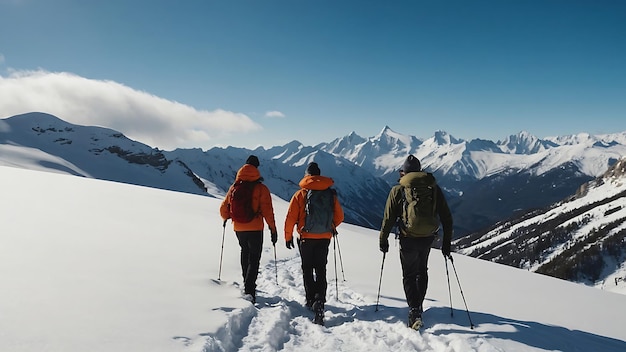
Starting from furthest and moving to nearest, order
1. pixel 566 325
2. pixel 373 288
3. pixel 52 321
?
pixel 373 288 < pixel 566 325 < pixel 52 321

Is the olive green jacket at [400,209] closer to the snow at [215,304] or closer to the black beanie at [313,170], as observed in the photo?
the black beanie at [313,170]

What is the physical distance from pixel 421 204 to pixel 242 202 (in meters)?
4.07

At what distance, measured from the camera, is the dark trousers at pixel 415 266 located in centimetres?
745

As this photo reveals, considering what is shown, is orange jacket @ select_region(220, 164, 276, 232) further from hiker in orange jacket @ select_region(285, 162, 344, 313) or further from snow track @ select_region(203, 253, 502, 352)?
snow track @ select_region(203, 253, 502, 352)

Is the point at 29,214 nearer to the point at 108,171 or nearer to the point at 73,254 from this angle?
the point at 73,254

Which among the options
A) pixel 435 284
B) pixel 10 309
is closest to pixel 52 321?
pixel 10 309

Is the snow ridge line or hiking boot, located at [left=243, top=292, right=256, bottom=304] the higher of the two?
hiking boot, located at [left=243, top=292, right=256, bottom=304]

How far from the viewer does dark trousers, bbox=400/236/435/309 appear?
7.45 m

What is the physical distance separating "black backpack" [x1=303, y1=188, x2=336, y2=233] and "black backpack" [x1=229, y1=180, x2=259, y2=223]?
134cm

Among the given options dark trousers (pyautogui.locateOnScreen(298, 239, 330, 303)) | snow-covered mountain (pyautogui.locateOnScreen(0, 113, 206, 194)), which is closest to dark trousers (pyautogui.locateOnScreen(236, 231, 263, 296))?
dark trousers (pyautogui.locateOnScreen(298, 239, 330, 303))

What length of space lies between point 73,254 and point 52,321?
437cm

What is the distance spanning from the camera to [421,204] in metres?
7.27

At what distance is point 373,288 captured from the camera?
10148 millimetres

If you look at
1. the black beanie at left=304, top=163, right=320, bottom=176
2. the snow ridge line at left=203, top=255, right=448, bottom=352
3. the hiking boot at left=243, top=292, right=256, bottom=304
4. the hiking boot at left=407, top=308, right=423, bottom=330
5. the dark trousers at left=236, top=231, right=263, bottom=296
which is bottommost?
the snow ridge line at left=203, top=255, right=448, bottom=352
